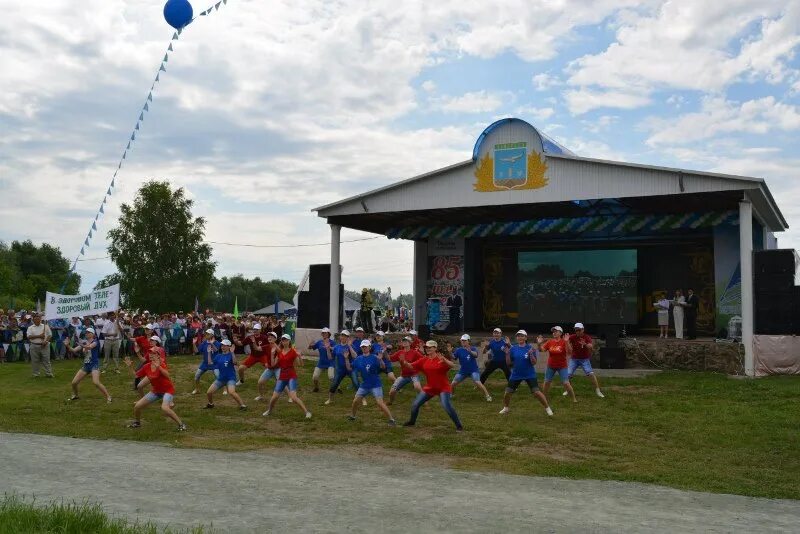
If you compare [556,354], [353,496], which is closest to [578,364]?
[556,354]

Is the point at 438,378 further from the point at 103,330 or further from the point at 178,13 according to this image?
the point at 103,330

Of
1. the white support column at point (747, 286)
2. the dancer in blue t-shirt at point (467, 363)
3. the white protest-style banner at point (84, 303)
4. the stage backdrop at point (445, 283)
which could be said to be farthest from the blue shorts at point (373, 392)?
the stage backdrop at point (445, 283)

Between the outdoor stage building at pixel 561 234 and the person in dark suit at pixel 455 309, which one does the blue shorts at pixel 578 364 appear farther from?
the person in dark suit at pixel 455 309

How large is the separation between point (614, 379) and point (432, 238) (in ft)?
38.9

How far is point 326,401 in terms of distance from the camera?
59.5 feet

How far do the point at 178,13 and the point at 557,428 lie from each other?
10.4 m

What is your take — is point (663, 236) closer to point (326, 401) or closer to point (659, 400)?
point (659, 400)

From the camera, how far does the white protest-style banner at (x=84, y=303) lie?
2228cm

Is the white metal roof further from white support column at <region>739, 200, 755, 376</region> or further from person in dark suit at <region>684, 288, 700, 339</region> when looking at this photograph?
person in dark suit at <region>684, 288, 700, 339</region>

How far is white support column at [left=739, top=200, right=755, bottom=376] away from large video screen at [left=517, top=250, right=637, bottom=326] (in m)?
6.51

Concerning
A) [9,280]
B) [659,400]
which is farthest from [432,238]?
[9,280]

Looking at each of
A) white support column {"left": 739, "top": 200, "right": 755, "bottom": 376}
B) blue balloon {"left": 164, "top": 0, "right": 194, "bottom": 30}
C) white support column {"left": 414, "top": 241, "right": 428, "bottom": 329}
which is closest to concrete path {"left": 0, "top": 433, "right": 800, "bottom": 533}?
→ blue balloon {"left": 164, "top": 0, "right": 194, "bottom": 30}

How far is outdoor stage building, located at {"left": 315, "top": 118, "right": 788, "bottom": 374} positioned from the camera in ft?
70.7

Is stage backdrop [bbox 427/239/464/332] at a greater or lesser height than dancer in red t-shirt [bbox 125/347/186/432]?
greater
